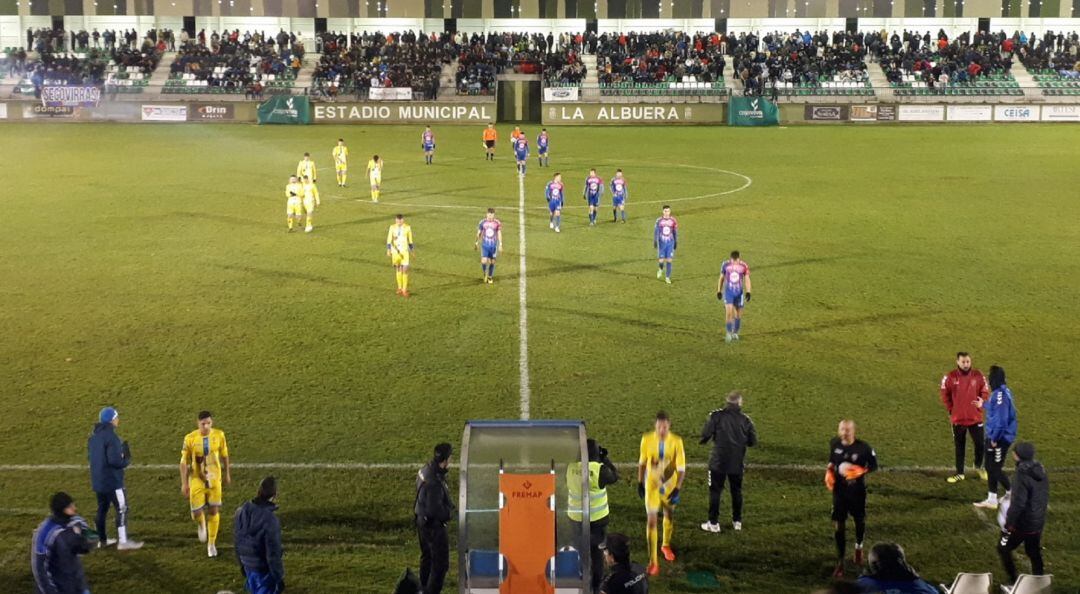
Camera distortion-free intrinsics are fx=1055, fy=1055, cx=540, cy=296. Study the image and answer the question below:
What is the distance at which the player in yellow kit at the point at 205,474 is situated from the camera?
10680mm

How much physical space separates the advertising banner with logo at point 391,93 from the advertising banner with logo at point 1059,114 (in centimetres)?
3789

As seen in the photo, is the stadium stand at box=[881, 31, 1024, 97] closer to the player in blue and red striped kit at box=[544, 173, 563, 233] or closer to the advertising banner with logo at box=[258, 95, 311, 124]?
the advertising banner with logo at box=[258, 95, 311, 124]

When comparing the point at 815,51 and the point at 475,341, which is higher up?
the point at 815,51

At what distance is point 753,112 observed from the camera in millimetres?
62875

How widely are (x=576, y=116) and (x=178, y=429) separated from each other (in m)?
51.8

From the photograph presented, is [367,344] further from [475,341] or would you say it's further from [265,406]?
[265,406]

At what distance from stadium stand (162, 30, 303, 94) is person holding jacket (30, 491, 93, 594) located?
58226 millimetres

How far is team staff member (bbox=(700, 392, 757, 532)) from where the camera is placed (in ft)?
36.0

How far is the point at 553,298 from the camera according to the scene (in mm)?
21797

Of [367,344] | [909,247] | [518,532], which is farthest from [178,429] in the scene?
[909,247]

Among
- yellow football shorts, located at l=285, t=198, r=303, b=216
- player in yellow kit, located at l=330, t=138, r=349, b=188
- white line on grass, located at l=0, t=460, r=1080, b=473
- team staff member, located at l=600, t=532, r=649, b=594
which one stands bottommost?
white line on grass, located at l=0, t=460, r=1080, b=473

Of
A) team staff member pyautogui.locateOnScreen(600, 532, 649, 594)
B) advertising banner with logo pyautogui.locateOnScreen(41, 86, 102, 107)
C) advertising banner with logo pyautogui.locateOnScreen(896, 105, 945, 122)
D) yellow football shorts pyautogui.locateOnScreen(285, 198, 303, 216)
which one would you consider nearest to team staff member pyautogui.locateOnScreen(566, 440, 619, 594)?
team staff member pyautogui.locateOnScreen(600, 532, 649, 594)

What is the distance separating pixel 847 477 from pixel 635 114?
180ft

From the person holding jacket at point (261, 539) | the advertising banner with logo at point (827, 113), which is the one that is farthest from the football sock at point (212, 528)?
the advertising banner with logo at point (827, 113)
